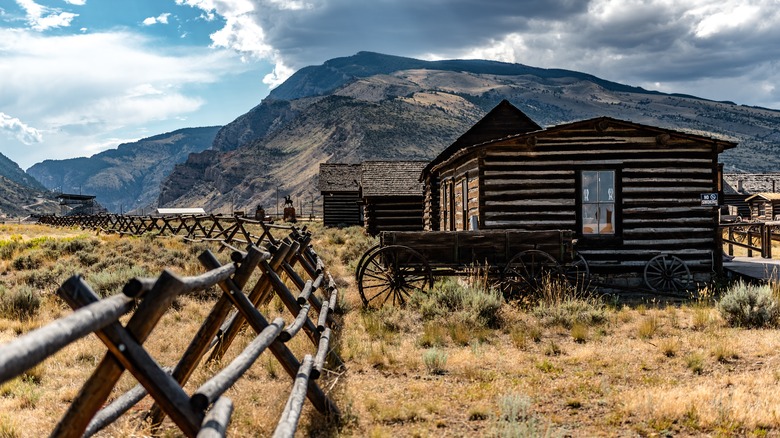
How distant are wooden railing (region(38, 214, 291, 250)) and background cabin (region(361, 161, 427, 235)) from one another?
4.93m

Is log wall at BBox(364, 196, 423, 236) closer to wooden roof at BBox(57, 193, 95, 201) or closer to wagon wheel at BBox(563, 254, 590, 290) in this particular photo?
wagon wheel at BBox(563, 254, 590, 290)

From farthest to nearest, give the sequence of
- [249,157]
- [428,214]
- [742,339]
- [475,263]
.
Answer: [249,157] < [428,214] < [475,263] < [742,339]

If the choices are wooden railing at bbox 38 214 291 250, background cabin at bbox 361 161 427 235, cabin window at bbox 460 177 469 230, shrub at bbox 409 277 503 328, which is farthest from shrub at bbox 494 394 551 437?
background cabin at bbox 361 161 427 235

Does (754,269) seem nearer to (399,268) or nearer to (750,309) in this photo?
(750,309)

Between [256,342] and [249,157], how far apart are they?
532ft

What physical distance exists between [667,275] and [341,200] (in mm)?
29147

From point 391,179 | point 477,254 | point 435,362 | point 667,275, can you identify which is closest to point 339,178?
point 391,179

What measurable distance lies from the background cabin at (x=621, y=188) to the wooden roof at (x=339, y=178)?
26.0 m

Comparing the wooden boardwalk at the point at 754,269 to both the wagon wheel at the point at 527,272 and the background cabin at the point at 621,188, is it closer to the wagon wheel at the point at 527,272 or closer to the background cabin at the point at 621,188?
the background cabin at the point at 621,188

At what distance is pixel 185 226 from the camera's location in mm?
23234

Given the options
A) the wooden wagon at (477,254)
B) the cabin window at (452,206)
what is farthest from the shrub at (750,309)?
the cabin window at (452,206)

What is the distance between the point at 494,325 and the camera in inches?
340

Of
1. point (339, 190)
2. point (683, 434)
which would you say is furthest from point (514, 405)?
point (339, 190)

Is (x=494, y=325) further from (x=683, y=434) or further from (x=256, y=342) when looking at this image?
(x=256, y=342)
